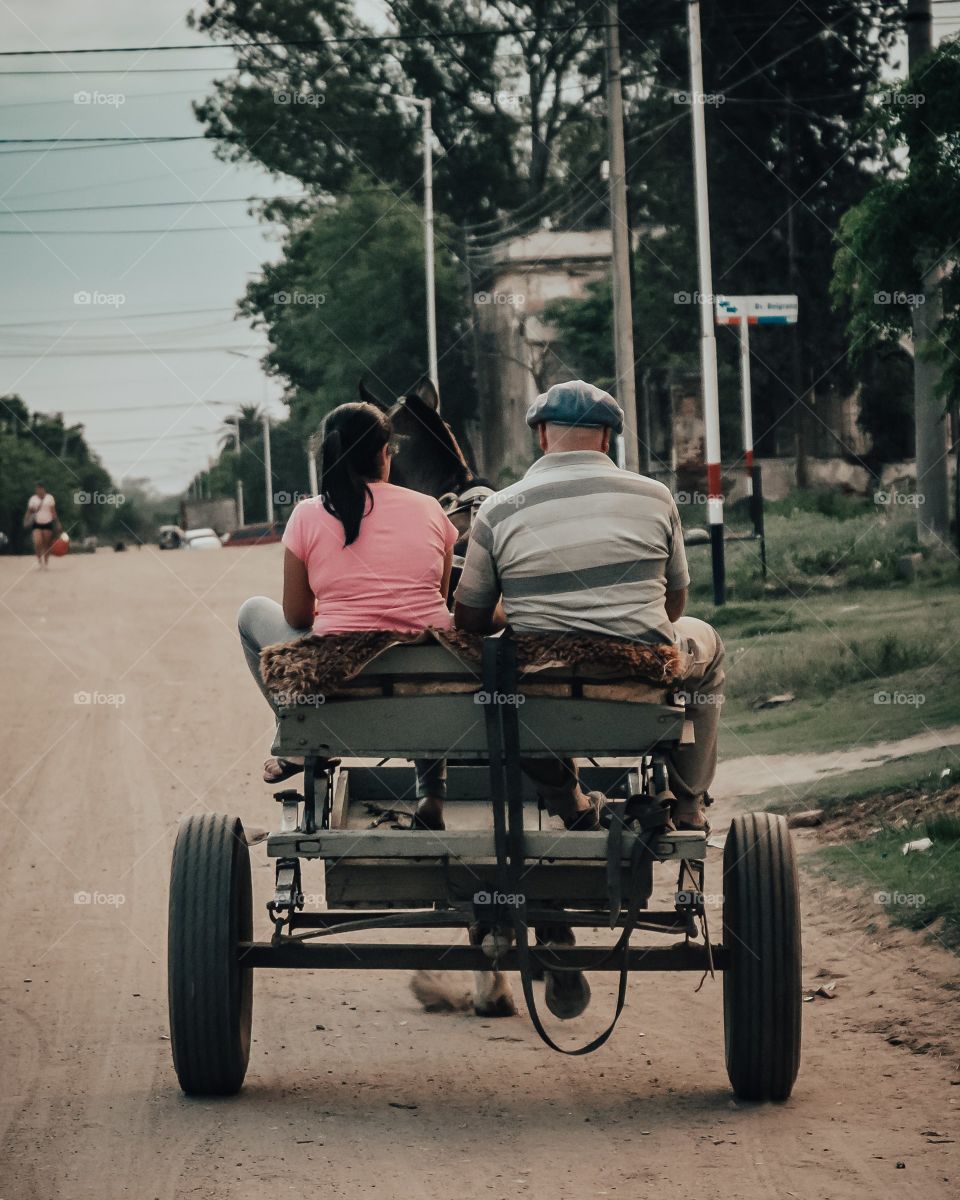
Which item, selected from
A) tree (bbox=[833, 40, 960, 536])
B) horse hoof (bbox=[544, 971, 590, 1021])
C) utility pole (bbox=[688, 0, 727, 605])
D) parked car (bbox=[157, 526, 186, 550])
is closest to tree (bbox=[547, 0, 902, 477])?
utility pole (bbox=[688, 0, 727, 605])

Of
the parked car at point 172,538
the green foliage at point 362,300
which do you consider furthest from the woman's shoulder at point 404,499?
the parked car at point 172,538

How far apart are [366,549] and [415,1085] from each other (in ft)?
5.55

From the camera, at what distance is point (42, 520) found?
3169 cm

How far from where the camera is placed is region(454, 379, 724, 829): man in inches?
197

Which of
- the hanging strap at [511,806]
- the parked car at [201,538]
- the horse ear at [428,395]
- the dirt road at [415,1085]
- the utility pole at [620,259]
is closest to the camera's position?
the dirt road at [415,1085]

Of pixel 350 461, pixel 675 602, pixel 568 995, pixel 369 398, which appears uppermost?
pixel 369 398

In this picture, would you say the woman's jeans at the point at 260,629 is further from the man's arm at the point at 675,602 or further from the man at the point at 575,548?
the man's arm at the point at 675,602

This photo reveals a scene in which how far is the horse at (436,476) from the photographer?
6.33 meters

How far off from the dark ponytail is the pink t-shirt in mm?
45

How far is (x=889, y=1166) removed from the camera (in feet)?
14.9

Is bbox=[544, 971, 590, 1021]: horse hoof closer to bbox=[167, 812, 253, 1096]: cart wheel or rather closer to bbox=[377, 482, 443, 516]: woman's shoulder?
bbox=[167, 812, 253, 1096]: cart wheel

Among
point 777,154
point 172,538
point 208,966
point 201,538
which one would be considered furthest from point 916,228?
point 201,538

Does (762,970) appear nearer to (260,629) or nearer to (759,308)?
(260,629)

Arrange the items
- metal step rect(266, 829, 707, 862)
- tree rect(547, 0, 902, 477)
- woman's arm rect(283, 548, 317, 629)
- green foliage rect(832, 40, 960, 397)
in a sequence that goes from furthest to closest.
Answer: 1. tree rect(547, 0, 902, 477)
2. green foliage rect(832, 40, 960, 397)
3. woman's arm rect(283, 548, 317, 629)
4. metal step rect(266, 829, 707, 862)
